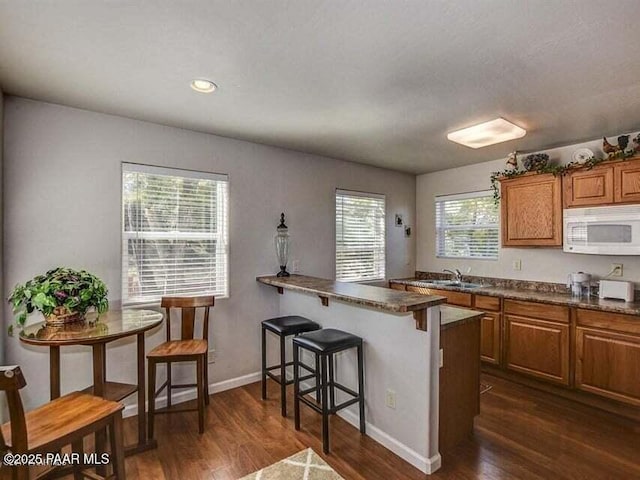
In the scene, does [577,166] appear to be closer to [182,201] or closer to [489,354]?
[489,354]

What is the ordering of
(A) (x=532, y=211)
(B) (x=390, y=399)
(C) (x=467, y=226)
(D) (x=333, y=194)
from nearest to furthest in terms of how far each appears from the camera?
(B) (x=390, y=399) < (A) (x=532, y=211) < (D) (x=333, y=194) < (C) (x=467, y=226)

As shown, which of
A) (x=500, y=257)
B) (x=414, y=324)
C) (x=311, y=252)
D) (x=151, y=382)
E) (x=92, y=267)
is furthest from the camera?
(x=500, y=257)

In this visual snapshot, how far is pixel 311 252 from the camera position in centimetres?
381

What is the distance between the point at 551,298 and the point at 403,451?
209cm

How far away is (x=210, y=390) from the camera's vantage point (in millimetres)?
3096

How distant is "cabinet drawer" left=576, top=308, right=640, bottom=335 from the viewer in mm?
2616

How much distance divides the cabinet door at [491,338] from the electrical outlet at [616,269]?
1.10 meters

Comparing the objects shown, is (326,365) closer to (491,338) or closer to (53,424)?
(53,424)

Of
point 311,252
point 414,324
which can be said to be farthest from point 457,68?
point 311,252

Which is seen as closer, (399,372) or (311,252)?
(399,372)

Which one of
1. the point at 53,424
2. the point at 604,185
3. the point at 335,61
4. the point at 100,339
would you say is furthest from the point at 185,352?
the point at 604,185

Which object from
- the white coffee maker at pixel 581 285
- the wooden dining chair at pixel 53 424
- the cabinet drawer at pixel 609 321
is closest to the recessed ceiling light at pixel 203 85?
the wooden dining chair at pixel 53 424

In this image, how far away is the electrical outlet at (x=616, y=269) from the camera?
10.4 feet

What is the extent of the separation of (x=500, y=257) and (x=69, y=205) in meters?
4.43
